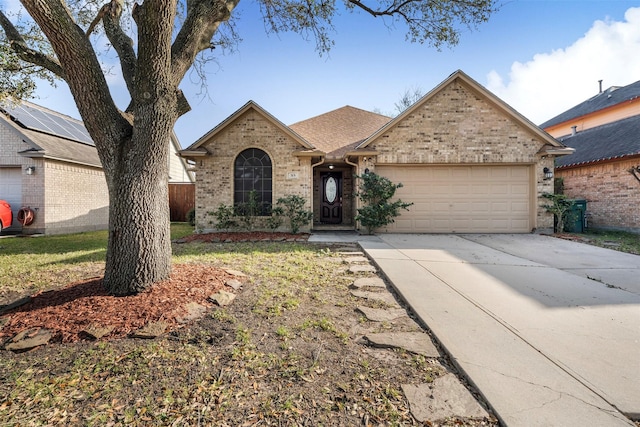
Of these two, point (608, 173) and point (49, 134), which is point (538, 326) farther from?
point (49, 134)

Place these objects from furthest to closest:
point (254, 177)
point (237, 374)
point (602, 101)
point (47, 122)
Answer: point (602, 101) < point (47, 122) < point (254, 177) < point (237, 374)

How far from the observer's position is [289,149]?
10273 millimetres

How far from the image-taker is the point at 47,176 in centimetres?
1064

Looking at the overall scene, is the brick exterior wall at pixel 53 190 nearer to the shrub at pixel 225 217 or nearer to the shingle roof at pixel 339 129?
the shrub at pixel 225 217

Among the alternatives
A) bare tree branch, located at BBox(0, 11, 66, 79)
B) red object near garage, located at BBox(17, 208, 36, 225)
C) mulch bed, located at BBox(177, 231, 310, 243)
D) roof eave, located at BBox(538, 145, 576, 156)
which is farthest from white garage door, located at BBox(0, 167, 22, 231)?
roof eave, located at BBox(538, 145, 576, 156)

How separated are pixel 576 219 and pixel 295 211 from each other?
10064mm

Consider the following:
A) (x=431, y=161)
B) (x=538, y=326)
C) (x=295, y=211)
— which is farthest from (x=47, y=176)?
(x=538, y=326)

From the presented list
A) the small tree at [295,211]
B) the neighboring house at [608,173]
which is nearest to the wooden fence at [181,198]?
the small tree at [295,211]

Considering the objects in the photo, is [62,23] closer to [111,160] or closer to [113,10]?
[113,10]

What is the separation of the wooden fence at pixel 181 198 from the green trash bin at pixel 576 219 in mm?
16988

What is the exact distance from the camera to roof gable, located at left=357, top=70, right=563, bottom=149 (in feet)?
32.2

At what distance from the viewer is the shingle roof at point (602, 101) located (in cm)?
1714

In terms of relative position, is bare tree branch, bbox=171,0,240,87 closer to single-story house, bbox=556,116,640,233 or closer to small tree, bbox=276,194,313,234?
small tree, bbox=276,194,313,234

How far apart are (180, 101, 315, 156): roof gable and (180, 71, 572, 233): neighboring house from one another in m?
0.03
